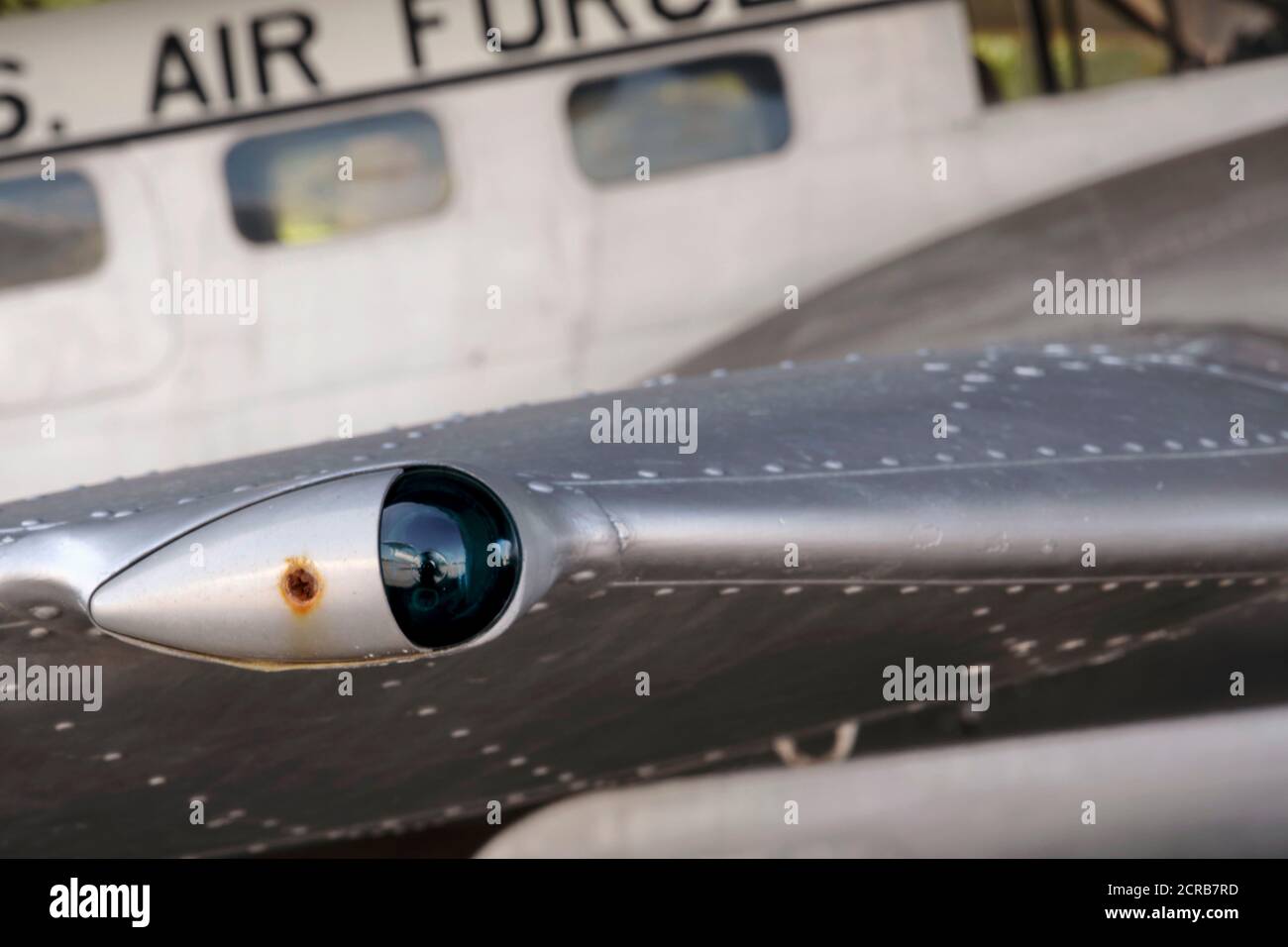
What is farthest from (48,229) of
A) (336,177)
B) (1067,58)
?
(1067,58)

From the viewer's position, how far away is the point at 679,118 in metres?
4.56

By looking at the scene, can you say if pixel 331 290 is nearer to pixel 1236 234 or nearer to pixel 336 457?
pixel 336 457

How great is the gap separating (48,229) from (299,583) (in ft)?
10.7

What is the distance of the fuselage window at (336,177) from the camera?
4.50m

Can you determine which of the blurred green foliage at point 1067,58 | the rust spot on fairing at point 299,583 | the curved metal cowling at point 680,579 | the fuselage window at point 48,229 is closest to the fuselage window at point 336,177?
the fuselage window at point 48,229

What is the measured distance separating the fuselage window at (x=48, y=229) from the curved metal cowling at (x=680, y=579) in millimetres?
2093

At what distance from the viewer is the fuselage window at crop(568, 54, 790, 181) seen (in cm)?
453

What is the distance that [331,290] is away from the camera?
4.57m

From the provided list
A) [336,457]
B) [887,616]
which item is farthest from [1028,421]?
[336,457]

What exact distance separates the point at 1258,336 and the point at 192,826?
3.29 meters

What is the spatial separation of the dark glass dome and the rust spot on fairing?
0.08m

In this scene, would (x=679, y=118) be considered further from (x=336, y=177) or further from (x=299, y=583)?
(x=299, y=583)

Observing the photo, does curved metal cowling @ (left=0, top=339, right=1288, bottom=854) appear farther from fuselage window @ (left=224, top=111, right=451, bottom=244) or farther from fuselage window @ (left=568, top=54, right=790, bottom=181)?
fuselage window @ (left=224, top=111, right=451, bottom=244)

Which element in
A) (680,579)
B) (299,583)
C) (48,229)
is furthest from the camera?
(48,229)
